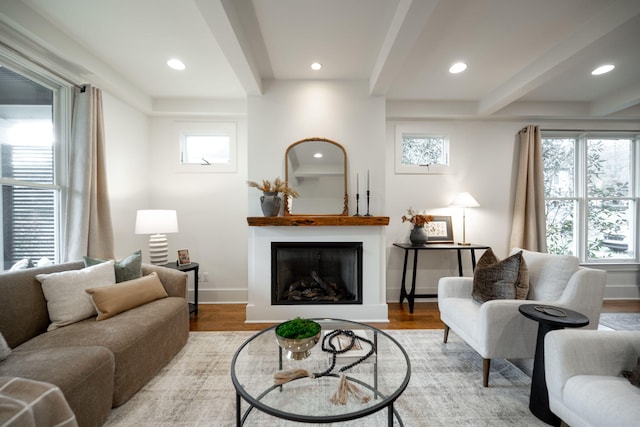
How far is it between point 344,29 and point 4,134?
272 centimetres

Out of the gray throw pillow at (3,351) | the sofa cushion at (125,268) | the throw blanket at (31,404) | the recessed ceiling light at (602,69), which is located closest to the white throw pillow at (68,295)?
the sofa cushion at (125,268)

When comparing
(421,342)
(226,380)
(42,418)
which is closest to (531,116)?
(421,342)

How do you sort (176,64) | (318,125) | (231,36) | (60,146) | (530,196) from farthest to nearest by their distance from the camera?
(530,196) → (318,125) → (176,64) → (60,146) → (231,36)

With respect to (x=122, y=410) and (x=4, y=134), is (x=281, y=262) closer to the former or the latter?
(x=122, y=410)

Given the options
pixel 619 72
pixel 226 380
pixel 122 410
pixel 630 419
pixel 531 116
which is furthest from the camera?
pixel 531 116

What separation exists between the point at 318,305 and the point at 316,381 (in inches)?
56.4

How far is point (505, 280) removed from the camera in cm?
184

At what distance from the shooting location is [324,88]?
9.17 ft

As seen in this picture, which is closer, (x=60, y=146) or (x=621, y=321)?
(x=60, y=146)

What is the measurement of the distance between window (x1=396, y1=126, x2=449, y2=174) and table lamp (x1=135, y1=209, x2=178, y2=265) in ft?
9.50

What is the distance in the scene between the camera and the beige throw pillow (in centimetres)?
172

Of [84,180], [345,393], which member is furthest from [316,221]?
[84,180]

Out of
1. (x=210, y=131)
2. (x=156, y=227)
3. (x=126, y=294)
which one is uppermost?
(x=210, y=131)

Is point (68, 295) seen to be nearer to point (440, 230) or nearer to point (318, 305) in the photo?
point (318, 305)
